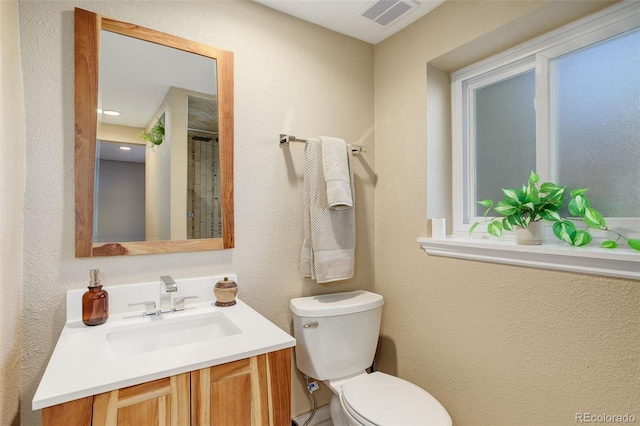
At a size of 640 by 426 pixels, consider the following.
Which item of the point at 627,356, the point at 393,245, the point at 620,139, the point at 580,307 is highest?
the point at 620,139

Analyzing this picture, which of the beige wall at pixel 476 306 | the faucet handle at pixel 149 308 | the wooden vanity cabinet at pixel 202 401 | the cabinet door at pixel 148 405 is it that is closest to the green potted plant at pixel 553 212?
the beige wall at pixel 476 306

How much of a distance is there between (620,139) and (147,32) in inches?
70.5

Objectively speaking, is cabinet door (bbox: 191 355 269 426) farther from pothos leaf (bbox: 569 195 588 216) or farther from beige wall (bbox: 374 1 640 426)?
pothos leaf (bbox: 569 195 588 216)

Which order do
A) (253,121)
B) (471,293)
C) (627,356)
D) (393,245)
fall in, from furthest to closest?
(393,245), (253,121), (471,293), (627,356)

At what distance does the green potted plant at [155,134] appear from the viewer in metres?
1.30

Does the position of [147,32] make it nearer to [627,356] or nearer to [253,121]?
[253,121]

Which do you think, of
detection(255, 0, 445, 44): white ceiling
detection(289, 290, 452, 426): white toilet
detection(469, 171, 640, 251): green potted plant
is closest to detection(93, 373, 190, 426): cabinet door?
detection(289, 290, 452, 426): white toilet

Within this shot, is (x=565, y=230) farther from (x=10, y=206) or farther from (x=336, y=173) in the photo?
(x=10, y=206)

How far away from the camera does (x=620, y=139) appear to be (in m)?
1.17

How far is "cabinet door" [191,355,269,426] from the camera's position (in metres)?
0.83

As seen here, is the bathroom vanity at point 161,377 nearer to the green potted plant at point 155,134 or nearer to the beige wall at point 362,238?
the beige wall at point 362,238

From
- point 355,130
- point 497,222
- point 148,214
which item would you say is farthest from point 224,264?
point 497,222

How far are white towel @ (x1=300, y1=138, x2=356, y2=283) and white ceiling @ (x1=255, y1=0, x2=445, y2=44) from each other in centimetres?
62

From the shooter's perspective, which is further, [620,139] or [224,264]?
[224,264]
